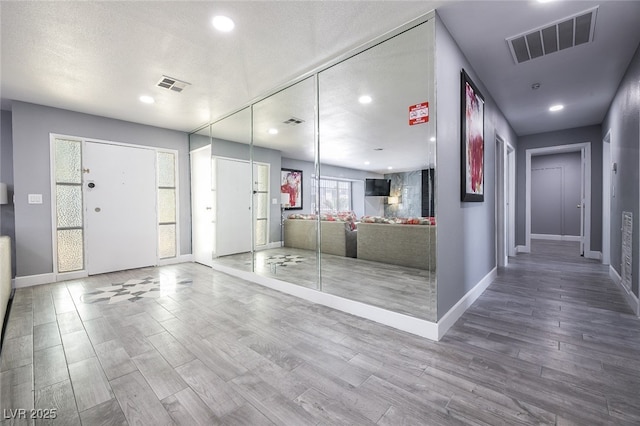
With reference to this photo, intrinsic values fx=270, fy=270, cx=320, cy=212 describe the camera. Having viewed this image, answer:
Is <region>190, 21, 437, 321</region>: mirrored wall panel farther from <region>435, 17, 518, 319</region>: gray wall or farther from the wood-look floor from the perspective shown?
the wood-look floor

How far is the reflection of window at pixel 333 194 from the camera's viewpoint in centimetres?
365

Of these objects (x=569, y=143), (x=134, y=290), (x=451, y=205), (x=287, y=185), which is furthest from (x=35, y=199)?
(x=569, y=143)

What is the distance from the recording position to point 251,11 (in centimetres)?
205

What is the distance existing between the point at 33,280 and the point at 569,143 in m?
9.39

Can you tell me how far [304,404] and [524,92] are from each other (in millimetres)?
4391

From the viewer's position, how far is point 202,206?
5121 mm

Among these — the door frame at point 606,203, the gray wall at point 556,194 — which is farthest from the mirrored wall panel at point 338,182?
the gray wall at point 556,194

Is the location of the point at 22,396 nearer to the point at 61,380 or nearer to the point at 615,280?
the point at 61,380

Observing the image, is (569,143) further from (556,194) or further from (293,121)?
(293,121)

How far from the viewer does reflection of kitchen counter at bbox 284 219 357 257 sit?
14.6ft

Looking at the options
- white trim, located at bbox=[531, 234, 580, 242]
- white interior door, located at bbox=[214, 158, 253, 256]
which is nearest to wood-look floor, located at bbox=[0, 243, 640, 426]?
white interior door, located at bbox=[214, 158, 253, 256]

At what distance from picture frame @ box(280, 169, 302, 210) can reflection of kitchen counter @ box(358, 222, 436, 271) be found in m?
1.28

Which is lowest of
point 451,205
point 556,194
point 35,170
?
point 451,205

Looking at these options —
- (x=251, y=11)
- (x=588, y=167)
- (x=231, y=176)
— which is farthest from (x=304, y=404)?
(x=588, y=167)
